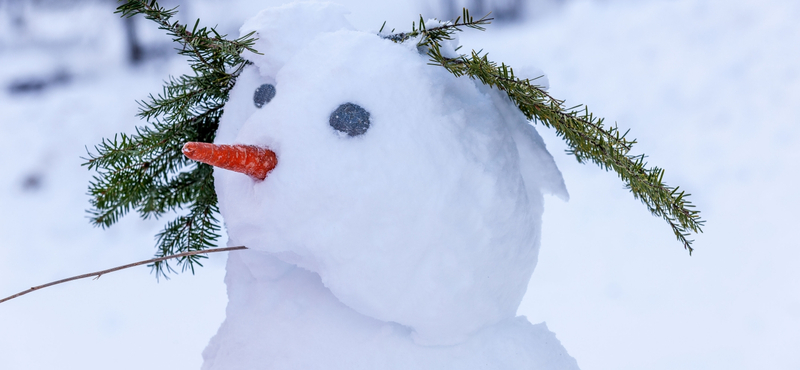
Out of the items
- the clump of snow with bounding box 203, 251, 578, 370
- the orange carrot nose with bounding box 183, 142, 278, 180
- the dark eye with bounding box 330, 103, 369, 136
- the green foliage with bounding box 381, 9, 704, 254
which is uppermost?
the green foliage with bounding box 381, 9, 704, 254

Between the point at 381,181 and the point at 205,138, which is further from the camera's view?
the point at 205,138

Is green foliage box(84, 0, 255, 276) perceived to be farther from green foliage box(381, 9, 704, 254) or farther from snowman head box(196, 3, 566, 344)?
green foliage box(381, 9, 704, 254)

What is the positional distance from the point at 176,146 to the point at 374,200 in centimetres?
30

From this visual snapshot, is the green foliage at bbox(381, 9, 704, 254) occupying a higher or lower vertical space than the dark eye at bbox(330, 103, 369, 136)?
higher

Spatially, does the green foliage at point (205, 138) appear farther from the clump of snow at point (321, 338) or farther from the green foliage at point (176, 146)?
the clump of snow at point (321, 338)

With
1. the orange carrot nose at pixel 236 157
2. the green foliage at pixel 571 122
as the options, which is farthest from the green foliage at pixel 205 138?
the orange carrot nose at pixel 236 157

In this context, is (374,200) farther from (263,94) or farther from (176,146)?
(176,146)

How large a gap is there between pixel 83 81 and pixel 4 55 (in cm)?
16

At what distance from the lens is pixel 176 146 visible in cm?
63

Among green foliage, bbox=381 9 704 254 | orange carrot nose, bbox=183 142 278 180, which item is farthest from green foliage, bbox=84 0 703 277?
orange carrot nose, bbox=183 142 278 180

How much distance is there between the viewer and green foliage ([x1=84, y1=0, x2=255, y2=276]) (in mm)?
525

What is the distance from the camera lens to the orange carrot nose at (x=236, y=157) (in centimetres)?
43

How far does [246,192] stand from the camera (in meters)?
→ 0.51

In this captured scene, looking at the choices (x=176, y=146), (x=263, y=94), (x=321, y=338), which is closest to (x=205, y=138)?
(x=176, y=146)
